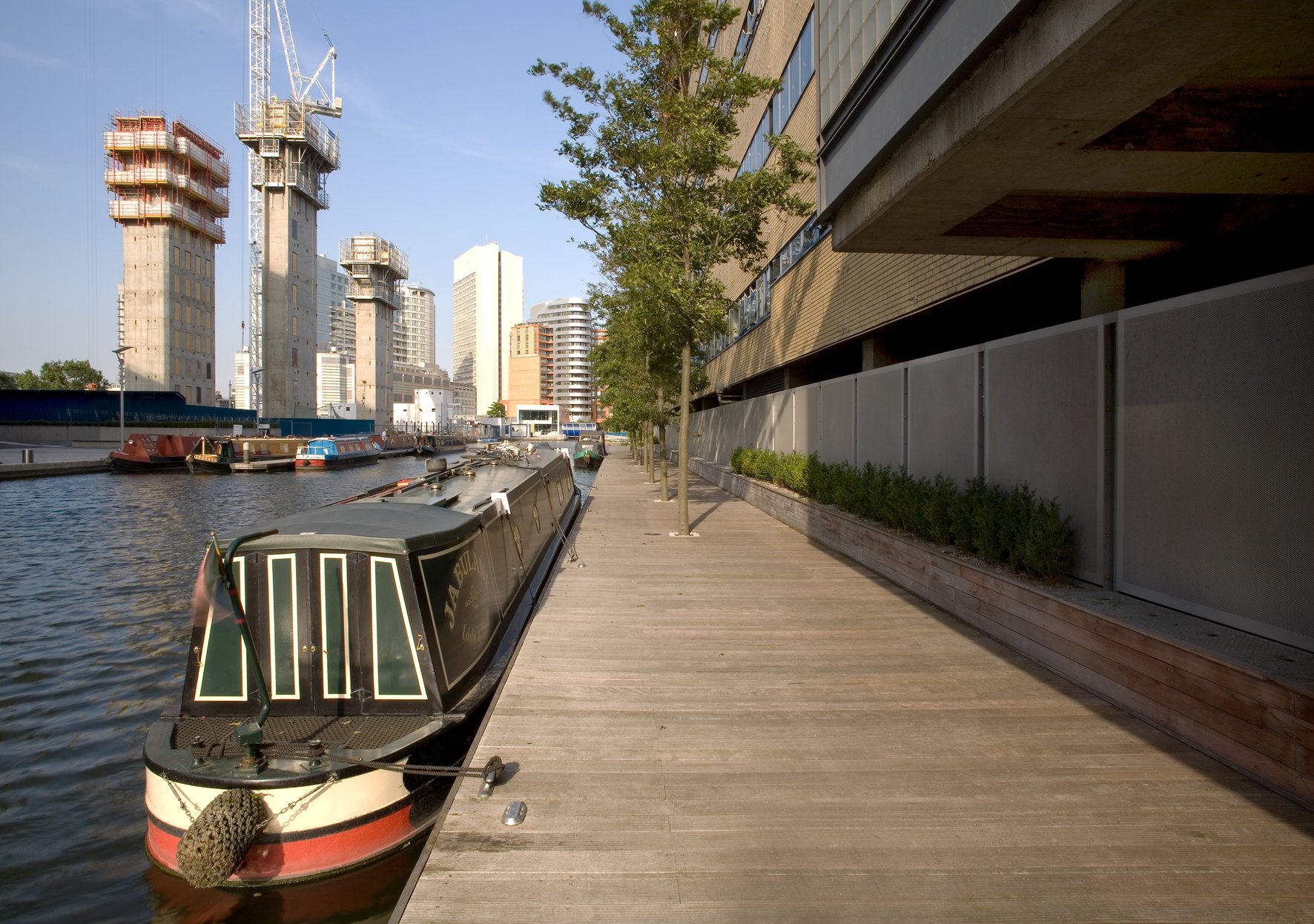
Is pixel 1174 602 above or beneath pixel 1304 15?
beneath

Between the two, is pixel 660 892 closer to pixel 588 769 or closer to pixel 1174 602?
pixel 588 769

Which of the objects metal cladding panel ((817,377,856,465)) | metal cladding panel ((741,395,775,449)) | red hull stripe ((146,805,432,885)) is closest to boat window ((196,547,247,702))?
red hull stripe ((146,805,432,885))

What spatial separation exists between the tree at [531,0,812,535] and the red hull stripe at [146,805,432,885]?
8.31m

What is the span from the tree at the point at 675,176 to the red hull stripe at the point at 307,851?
8307 mm

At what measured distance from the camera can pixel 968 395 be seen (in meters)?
8.23

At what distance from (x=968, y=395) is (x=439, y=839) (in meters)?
6.98

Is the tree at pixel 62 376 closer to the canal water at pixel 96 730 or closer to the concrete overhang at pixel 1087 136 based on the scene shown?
the canal water at pixel 96 730

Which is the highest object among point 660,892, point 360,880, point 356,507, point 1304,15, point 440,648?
point 1304,15

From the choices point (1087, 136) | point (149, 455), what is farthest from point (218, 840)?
point (149, 455)

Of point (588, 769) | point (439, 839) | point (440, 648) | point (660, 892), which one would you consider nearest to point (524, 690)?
point (440, 648)

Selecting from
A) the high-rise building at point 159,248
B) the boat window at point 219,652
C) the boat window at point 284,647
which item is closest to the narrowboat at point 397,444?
the high-rise building at point 159,248

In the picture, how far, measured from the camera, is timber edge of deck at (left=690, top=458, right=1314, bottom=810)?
358 cm

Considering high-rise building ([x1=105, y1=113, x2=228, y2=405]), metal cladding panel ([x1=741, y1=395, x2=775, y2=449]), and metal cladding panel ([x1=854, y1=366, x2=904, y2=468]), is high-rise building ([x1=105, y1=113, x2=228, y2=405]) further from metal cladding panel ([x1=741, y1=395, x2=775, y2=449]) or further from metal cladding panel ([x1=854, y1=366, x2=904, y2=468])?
metal cladding panel ([x1=854, y1=366, x2=904, y2=468])

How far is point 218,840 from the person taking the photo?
3668 millimetres
